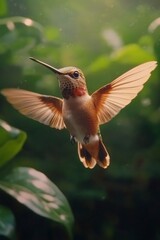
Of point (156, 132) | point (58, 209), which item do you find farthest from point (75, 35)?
point (58, 209)

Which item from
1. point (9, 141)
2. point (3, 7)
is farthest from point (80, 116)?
point (3, 7)

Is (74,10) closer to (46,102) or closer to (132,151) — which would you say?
(132,151)

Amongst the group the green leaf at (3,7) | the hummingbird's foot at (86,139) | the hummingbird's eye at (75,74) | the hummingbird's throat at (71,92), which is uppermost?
the green leaf at (3,7)

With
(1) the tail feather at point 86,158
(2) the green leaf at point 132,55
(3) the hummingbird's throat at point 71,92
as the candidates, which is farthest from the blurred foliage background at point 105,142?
(3) the hummingbird's throat at point 71,92

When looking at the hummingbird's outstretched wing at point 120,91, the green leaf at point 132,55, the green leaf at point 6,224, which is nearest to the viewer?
the hummingbird's outstretched wing at point 120,91

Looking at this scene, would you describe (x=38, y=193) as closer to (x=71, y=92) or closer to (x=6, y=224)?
(x=6, y=224)

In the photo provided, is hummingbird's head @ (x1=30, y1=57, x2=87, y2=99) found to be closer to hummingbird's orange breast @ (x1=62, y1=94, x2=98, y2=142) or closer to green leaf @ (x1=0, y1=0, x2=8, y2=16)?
hummingbird's orange breast @ (x1=62, y1=94, x2=98, y2=142)

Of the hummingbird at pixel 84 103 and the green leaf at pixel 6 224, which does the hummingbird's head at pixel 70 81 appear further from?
the green leaf at pixel 6 224
